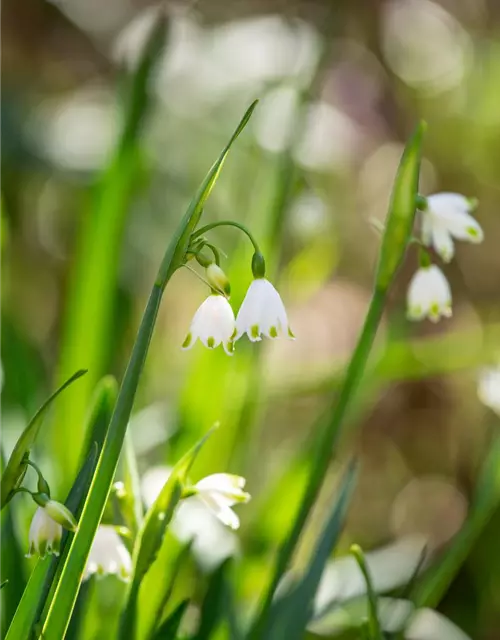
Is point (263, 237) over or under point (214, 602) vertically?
over

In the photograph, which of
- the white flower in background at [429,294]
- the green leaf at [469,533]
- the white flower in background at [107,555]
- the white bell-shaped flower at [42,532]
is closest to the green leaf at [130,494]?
the white flower in background at [107,555]

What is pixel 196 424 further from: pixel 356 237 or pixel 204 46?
pixel 204 46

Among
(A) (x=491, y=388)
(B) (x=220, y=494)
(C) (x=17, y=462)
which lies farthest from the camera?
(A) (x=491, y=388)

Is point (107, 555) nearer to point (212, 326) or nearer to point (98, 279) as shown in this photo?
point (212, 326)

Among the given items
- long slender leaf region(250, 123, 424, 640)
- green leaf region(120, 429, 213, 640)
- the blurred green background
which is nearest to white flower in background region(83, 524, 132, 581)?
green leaf region(120, 429, 213, 640)

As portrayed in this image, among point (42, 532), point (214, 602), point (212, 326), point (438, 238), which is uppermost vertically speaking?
point (438, 238)

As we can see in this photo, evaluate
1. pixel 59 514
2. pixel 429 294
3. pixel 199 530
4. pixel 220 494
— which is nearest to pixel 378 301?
pixel 429 294

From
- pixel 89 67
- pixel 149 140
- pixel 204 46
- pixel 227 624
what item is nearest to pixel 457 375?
pixel 149 140

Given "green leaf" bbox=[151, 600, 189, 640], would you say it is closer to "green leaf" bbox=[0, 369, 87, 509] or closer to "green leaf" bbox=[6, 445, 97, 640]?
"green leaf" bbox=[6, 445, 97, 640]
